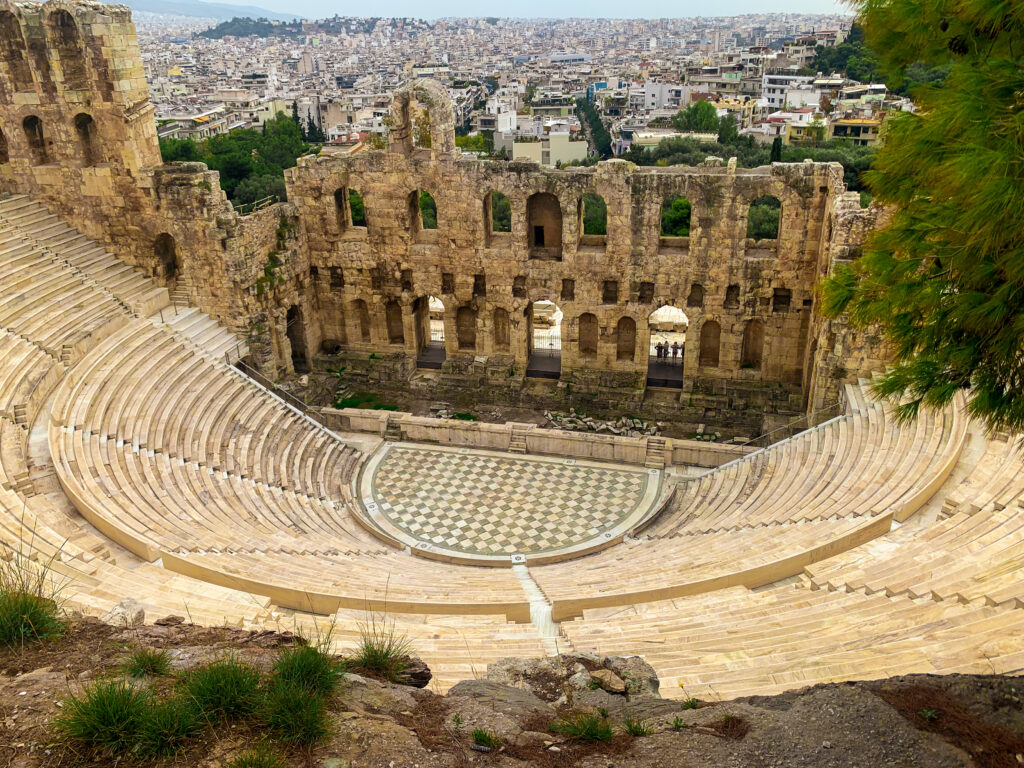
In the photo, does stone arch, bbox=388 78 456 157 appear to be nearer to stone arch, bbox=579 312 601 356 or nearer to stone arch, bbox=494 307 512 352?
stone arch, bbox=494 307 512 352

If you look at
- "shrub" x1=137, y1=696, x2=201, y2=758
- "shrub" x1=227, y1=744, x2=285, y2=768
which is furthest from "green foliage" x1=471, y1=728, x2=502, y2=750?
"shrub" x1=137, y1=696, x2=201, y2=758

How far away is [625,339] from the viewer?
2508cm

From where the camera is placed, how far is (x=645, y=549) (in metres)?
16.9

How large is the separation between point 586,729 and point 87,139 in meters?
24.1

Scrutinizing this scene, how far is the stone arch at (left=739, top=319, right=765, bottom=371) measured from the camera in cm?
2402

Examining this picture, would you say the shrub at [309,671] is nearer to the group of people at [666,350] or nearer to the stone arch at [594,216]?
the group of people at [666,350]

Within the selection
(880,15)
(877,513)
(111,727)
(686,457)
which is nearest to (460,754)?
(111,727)

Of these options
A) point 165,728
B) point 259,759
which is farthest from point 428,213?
point 259,759

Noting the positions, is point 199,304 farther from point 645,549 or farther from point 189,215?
point 645,549

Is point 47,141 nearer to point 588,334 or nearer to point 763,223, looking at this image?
point 588,334

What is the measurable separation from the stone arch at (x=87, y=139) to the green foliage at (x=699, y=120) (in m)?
64.8

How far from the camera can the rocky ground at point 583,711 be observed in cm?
620

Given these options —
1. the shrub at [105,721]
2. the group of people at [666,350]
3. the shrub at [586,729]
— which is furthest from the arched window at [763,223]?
the shrub at [105,721]

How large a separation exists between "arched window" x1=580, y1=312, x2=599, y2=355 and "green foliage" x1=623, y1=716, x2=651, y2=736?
61.0 feet
